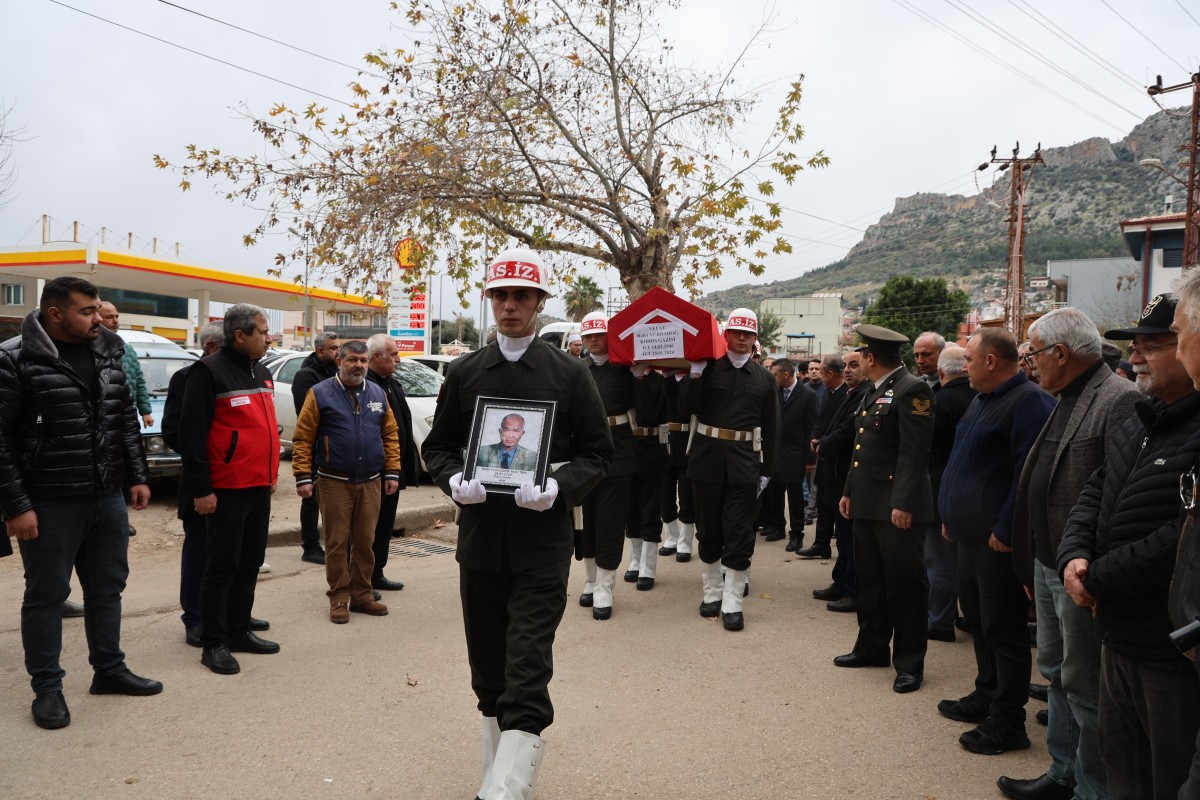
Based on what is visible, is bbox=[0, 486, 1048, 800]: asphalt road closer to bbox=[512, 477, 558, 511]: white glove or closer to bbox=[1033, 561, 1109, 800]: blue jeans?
bbox=[1033, 561, 1109, 800]: blue jeans

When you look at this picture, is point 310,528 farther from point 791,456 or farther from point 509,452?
point 509,452

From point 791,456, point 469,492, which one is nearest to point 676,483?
point 791,456

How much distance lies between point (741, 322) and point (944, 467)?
6.30 ft

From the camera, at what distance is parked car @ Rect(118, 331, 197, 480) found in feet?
32.2

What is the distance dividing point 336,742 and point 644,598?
138 inches

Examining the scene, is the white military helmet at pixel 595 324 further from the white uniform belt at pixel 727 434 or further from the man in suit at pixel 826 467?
the man in suit at pixel 826 467

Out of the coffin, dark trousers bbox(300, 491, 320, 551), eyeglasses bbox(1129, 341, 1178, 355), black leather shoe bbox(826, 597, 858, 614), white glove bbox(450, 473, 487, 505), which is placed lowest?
black leather shoe bbox(826, 597, 858, 614)

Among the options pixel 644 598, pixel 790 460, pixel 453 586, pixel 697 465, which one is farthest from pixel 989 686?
pixel 790 460

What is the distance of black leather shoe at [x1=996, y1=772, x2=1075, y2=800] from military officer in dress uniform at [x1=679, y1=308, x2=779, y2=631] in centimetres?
265

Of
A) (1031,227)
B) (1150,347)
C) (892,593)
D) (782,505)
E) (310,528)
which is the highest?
(1031,227)

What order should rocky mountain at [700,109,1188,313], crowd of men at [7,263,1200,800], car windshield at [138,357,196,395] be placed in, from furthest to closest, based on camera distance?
rocky mountain at [700,109,1188,313] < car windshield at [138,357,196,395] < crowd of men at [7,263,1200,800]

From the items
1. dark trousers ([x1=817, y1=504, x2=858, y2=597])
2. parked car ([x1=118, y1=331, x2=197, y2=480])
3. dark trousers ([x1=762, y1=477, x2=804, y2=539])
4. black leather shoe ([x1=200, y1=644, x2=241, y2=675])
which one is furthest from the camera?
parked car ([x1=118, y1=331, x2=197, y2=480])

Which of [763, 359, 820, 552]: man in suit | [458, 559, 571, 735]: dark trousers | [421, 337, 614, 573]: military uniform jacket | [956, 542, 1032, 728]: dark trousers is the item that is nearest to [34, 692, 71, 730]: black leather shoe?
[458, 559, 571, 735]: dark trousers

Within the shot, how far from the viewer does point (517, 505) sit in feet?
11.1
